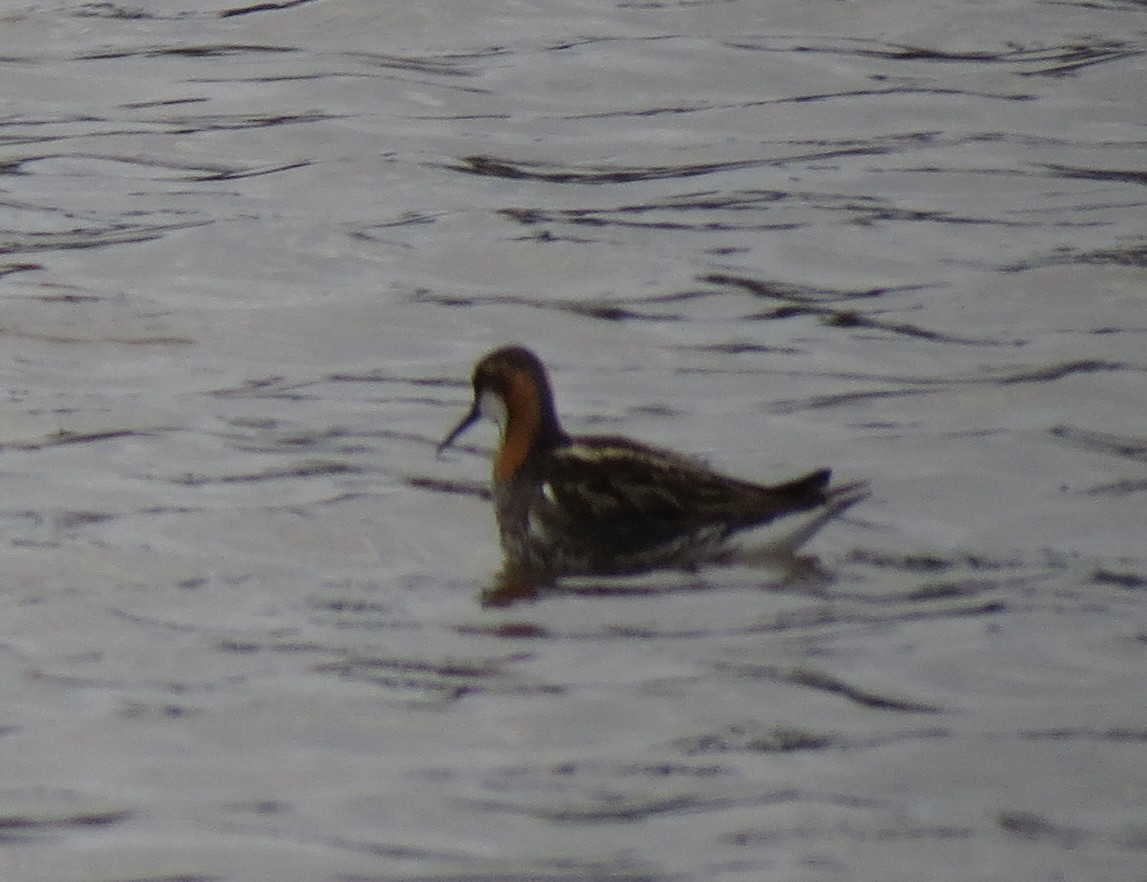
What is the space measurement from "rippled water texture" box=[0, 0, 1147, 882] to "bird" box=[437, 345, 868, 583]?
0.13 meters

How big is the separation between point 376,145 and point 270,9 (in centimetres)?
273

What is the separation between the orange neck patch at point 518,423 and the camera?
8547 mm

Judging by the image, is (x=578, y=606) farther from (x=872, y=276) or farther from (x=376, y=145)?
(x=376, y=145)

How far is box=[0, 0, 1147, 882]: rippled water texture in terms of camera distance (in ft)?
21.0

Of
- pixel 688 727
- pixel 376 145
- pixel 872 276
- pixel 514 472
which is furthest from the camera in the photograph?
pixel 376 145

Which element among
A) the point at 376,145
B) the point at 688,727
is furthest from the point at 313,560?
the point at 376,145

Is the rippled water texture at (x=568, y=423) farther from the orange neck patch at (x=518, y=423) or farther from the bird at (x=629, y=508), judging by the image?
the orange neck patch at (x=518, y=423)

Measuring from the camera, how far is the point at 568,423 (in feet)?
32.6

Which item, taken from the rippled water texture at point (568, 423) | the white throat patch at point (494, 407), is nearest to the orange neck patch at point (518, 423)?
the white throat patch at point (494, 407)

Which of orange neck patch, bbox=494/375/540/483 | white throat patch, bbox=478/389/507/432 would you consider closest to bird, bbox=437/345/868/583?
orange neck patch, bbox=494/375/540/483

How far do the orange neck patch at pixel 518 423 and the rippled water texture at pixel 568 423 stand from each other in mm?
288

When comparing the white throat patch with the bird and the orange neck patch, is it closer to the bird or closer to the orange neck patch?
the orange neck patch

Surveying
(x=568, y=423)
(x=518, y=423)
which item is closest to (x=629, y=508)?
(x=518, y=423)

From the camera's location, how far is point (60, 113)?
47.0ft
